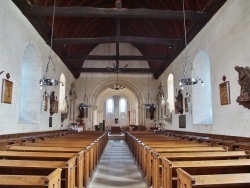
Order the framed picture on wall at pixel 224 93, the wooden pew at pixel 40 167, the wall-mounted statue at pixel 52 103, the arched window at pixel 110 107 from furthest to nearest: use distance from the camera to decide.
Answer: the arched window at pixel 110 107, the wall-mounted statue at pixel 52 103, the framed picture on wall at pixel 224 93, the wooden pew at pixel 40 167

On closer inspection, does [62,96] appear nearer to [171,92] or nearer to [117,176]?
[171,92]

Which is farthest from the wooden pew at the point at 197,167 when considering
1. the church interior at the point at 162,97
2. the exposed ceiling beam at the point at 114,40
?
the exposed ceiling beam at the point at 114,40

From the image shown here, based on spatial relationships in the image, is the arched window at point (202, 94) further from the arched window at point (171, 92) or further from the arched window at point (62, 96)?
the arched window at point (62, 96)

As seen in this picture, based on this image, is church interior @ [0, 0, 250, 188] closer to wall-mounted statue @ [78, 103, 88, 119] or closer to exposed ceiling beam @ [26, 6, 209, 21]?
exposed ceiling beam @ [26, 6, 209, 21]

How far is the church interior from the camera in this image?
3.24 meters

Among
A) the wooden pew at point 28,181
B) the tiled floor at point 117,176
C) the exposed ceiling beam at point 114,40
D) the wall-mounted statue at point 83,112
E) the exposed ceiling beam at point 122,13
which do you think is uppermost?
the exposed ceiling beam at point 122,13

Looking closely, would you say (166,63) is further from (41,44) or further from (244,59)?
(244,59)

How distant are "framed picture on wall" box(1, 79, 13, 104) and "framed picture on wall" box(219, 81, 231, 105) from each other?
5985 millimetres

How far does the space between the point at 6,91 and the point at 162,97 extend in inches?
417

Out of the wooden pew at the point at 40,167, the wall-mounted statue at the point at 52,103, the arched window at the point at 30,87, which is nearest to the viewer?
the wooden pew at the point at 40,167

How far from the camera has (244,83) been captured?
530cm

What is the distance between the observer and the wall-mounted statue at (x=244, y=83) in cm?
516

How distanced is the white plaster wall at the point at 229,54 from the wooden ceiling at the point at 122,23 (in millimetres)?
503

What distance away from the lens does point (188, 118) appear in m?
9.84
